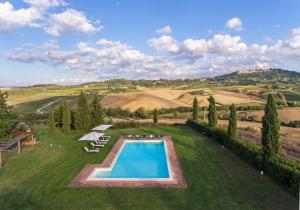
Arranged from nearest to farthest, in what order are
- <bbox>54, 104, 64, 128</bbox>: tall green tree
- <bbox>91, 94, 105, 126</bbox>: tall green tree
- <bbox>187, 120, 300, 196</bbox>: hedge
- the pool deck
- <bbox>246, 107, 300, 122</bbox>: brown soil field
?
<bbox>187, 120, 300, 196</bbox>: hedge < the pool deck < <bbox>54, 104, 64, 128</bbox>: tall green tree < <bbox>91, 94, 105, 126</bbox>: tall green tree < <bbox>246, 107, 300, 122</bbox>: brown soil field

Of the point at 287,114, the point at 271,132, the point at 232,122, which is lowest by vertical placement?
the point at 287,114

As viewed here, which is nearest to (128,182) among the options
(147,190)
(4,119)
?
(147,190)

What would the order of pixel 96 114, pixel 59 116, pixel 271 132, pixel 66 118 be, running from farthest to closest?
pixel 96 114 → pixel 59 116 → pixel 66 118 → pixel 271 132

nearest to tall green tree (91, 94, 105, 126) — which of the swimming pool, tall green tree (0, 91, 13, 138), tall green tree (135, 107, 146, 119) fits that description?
the swimming pool

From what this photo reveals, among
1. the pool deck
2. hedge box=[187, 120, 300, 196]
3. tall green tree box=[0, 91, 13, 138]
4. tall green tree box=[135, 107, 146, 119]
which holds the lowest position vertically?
tall green tree box=[135, 107, 146, 119]

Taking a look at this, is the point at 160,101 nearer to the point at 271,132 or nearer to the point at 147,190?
the point at 271,132

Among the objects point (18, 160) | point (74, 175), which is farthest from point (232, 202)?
point (18, 160)

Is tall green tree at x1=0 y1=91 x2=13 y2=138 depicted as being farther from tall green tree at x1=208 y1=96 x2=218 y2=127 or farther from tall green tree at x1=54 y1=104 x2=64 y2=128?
tall green tree at x1=208 y1=96 x2=218 y2=127
